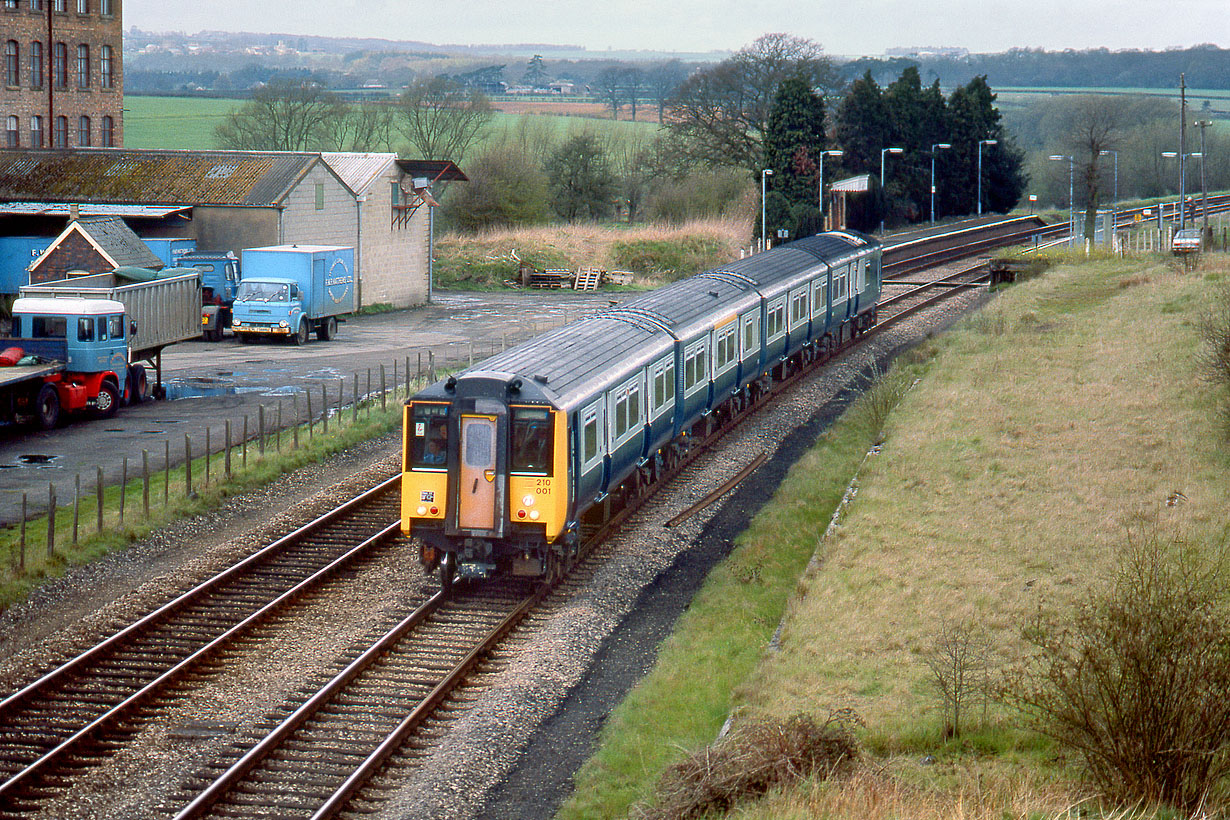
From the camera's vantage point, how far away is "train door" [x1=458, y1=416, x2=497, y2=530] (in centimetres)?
1669

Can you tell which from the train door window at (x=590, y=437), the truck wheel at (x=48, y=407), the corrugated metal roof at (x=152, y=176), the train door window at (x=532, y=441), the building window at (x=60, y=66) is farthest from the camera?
the building window at (x=60, y=66)

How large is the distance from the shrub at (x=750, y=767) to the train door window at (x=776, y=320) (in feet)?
62.0

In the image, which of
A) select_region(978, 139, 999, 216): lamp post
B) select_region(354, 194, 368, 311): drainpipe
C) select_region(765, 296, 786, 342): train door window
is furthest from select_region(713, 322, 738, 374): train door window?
select_region(978, 139, 999, 216): lamp post

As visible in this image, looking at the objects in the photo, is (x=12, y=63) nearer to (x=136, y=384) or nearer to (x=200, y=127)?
(x=136, y=384)

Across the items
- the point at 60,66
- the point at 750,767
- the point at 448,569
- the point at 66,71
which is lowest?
the point at 750,767

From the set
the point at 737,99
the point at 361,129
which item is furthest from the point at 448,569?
the point at 361,129

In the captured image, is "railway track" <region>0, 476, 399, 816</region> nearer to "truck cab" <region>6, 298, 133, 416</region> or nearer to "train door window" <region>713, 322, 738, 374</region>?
"train door window" <region>713, 322, 738, 374</region>

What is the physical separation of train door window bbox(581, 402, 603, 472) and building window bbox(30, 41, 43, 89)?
5675 centimetres

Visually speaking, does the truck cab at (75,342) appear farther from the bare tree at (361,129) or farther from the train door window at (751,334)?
the bare tree at (361,129)

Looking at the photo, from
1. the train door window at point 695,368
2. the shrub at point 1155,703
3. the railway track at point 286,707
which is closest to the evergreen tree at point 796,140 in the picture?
the train door window at point 695,368

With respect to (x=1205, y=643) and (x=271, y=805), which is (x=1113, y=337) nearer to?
(x=1205, y=643)

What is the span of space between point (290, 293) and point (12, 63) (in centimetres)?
3067

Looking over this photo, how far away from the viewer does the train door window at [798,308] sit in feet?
105

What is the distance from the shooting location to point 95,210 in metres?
48.2
